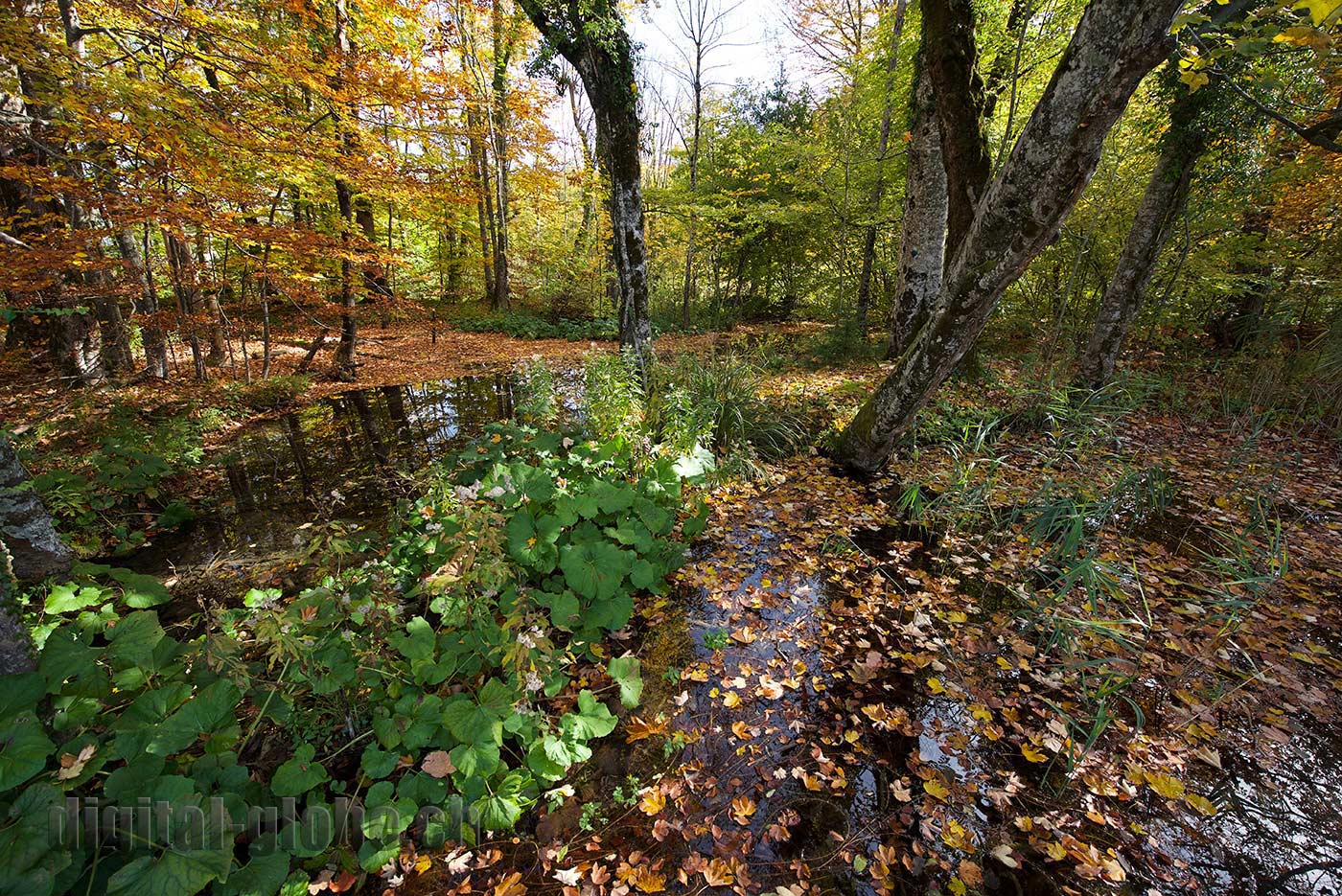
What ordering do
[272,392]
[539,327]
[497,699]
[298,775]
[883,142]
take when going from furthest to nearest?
1. [539,327]
2. [883,142]
3. [272,392]
4. [497,699]
5. [298,775]

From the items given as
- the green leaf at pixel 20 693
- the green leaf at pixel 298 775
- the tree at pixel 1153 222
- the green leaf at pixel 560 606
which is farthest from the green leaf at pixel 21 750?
the tree at pixel 1153 222

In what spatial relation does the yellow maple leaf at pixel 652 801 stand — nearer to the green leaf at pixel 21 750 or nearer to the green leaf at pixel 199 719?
the green leaf at pixel 199 719

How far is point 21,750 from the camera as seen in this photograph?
1.39 m

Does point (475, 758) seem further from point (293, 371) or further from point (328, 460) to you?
point (293, 371)

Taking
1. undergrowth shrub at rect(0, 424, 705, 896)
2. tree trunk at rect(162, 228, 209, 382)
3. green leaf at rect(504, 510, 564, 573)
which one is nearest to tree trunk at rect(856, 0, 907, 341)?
green leaf at rect(504, 510, 564, 573)

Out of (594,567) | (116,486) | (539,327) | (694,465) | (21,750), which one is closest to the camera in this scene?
(21,750)

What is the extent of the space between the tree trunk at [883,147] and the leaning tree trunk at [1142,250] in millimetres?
3711

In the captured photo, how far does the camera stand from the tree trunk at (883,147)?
8.67m

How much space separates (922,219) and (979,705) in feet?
21.7

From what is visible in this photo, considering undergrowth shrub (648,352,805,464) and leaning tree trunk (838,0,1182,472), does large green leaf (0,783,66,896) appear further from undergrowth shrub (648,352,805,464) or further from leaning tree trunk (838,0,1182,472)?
leaning tree trunk (838,0,1182,472)

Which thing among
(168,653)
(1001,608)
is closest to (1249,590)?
(1001,608)

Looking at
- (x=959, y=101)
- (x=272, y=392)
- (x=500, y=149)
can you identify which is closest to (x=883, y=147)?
(x=959, y=101)

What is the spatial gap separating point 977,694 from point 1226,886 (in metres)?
0.89

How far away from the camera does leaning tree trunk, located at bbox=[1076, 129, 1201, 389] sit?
538 cm
